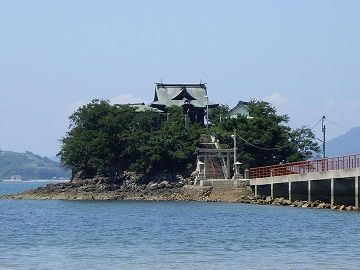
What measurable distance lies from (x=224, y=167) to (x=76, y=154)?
15284mm

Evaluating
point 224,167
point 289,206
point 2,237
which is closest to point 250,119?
point 224,167

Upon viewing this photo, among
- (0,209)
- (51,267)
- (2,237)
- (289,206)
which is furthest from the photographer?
(0,209)

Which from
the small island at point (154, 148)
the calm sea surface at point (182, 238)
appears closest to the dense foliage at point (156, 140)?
the small island at point (154, 148)

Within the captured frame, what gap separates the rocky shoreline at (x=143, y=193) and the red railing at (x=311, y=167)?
7.79 ft

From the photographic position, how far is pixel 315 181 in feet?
222

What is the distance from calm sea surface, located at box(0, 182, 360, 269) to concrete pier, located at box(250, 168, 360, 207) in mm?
2643

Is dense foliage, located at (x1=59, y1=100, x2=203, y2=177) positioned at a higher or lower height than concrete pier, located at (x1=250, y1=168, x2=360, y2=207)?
higher

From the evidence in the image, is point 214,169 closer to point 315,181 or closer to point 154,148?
point 154,148

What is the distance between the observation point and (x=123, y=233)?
4728 cm

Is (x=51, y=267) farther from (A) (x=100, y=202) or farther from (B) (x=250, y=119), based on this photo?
(B) (x=250, y=119)

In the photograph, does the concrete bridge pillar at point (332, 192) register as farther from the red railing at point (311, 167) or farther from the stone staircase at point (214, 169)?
the stone staircase at point (214, 169)

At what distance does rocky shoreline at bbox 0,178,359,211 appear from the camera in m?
78.1

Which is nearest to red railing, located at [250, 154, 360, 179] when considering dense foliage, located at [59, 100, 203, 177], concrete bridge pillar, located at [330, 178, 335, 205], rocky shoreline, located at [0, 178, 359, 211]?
concrete bridge pillar, located at [330, 178, 335, 205]

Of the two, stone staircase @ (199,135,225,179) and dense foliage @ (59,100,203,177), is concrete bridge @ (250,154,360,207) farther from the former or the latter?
dense foliage @ (59,100,203,177)
